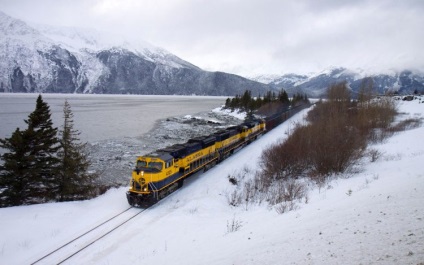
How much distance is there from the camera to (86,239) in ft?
51.1

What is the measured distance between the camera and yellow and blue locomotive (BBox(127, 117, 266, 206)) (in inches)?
802

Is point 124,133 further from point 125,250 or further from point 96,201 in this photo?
point 125,250

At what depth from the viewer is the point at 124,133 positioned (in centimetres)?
6219

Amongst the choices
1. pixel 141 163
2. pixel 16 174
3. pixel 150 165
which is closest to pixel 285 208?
pixel 150 165

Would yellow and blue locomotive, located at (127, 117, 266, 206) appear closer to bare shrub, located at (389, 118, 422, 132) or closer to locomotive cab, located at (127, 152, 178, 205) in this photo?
locomotive cab, located at (127, 152, 178, 205)

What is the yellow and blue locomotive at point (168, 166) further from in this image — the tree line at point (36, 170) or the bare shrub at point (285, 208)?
the bare shrub at point (285, 208)

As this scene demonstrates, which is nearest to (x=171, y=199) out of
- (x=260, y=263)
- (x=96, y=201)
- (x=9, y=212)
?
(x=96, y=201)

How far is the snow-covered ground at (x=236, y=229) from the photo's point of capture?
888 cm

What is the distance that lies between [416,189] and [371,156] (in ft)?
56.7

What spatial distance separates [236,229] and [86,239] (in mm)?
7844

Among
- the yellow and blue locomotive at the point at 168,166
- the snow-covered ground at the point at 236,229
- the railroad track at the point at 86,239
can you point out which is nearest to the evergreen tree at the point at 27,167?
the snow-covered ground at the point at 236,229

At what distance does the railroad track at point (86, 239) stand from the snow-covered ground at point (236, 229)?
29 cm

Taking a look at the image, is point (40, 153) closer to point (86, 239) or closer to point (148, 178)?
point (148, 178)

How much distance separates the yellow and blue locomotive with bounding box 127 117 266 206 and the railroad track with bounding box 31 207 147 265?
1.43 m
